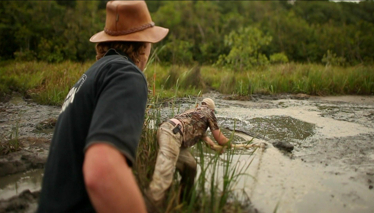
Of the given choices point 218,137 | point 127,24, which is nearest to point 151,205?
point 127,24

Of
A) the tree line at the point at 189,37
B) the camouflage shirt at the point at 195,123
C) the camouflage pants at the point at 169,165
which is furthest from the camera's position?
the tree line at the point at 189,37

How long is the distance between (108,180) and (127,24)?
0.84 meters

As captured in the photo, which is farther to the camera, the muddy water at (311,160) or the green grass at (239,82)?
the green grass at (239,82)

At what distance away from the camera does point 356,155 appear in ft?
13.0

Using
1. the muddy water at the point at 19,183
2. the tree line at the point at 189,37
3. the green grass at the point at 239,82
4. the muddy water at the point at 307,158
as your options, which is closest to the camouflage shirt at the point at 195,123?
the muddy water at the point at 307,158

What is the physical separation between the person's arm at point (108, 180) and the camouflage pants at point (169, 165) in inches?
39.4

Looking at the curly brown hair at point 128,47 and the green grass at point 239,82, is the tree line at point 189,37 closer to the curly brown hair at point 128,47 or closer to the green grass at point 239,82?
the green grass at point 239,82

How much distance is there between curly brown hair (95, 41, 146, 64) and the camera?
1605 mm

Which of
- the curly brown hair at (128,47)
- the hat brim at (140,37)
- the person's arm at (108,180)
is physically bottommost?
the person's arm at (108,180)

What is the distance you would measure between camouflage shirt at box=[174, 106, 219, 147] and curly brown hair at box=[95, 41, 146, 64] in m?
1.66

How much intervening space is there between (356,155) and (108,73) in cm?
365

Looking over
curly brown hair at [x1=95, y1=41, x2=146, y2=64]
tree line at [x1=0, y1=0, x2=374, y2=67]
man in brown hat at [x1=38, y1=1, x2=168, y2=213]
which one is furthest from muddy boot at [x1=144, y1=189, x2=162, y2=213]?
tree line at [x1=0, y1=0, x2=374, y2=67]

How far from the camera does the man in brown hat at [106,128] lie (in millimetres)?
1076

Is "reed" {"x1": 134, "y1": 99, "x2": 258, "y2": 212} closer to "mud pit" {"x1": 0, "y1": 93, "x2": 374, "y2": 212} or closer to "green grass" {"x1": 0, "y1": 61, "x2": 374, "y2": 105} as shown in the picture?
"mud pit" {"x1": 0, "y1": 93, "x2": 374, "y2": 212}
